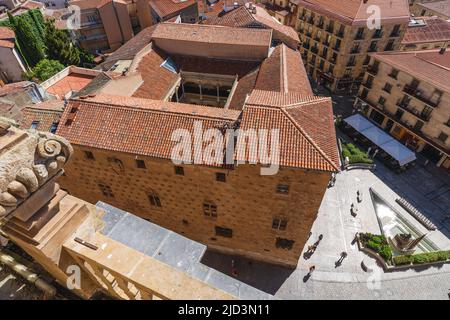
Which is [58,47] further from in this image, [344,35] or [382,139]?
[382,139]

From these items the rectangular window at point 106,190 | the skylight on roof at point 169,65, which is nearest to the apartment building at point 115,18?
the skylight on roof at point 169,65

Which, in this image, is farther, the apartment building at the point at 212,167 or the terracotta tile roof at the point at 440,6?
the terracotta tile roof at the point at 440,6

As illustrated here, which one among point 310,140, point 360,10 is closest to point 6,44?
point 310,140

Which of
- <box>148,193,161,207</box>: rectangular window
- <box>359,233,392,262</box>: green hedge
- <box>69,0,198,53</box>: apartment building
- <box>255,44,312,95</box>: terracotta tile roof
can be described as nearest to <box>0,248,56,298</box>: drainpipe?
<box>148,193,161,207</box>: rectangular window

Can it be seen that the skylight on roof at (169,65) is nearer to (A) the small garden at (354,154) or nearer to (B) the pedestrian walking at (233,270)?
(B) the pedestrian walking at (233,270)

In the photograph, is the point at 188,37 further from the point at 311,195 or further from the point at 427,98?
the point at 427,98
